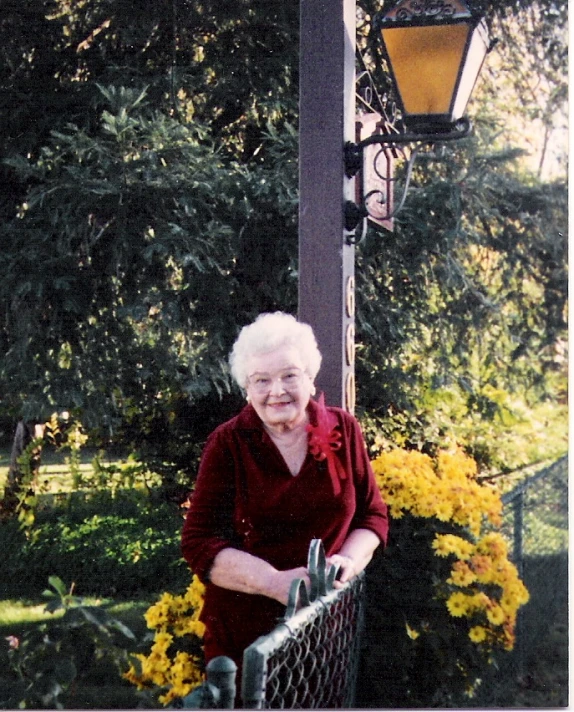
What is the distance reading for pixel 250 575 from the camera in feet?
6.30

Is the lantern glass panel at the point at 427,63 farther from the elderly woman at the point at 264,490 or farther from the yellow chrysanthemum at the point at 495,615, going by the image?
the yellow chrysanthemum at the point at 495,615

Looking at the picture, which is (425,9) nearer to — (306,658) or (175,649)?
(306,658)

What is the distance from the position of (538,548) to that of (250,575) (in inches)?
87.9

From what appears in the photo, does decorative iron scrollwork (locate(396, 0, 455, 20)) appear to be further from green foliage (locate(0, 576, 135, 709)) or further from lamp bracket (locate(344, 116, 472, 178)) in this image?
green foliage (locate(0, 576, 135, 709))

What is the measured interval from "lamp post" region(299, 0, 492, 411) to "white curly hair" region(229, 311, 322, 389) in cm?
31

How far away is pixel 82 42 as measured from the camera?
430 centimetres

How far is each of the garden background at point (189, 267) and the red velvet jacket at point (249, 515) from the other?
180 centimetres

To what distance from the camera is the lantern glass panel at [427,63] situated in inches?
90.1

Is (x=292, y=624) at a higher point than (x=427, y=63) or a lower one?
lower

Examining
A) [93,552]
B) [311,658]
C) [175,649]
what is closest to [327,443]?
[311,658]

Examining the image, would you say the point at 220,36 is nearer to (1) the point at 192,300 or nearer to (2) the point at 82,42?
(2) the point at 82,42

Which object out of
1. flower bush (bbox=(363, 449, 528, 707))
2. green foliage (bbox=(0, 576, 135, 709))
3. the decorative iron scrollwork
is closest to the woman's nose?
green foliage (bbox=(0, 576, 135, 709))

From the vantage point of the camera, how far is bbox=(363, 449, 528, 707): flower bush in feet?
8.46

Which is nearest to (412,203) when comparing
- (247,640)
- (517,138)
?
(517,138)
